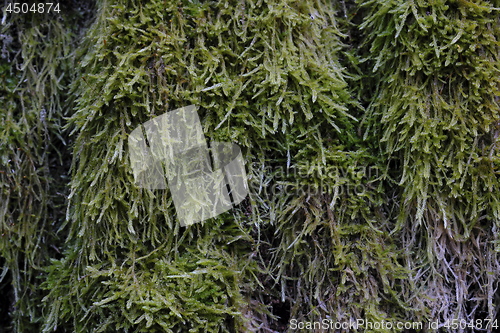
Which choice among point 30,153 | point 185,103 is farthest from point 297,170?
point 30,153

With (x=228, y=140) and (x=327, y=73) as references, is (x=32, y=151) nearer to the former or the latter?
(x=228, y=140)

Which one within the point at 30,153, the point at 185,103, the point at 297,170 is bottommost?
the point at 297,170

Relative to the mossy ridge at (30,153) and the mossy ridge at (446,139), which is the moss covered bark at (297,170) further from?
the mossy ridge at (30,153)

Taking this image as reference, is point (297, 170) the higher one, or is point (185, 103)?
point (185, 103)

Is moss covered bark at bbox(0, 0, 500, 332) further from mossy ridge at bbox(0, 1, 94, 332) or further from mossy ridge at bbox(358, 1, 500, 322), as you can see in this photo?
mossy ridge at bbox(0, 1, 94, 332)

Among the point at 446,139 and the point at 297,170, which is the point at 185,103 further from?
the point at 446,139

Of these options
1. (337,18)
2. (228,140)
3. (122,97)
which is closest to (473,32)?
(337,18)

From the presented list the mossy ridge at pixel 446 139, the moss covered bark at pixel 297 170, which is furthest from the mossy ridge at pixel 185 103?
the mossy ridge at pixel 446 139

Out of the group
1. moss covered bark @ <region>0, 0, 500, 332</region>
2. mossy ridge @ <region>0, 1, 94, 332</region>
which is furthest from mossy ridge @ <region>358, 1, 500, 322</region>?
mossy ridge @ <region>0, 1, 94, 332</region>
